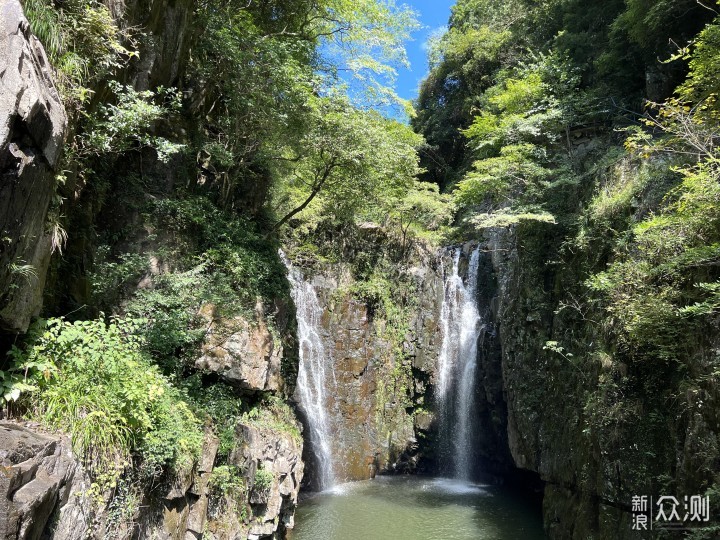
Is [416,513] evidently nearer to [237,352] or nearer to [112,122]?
[237,352]

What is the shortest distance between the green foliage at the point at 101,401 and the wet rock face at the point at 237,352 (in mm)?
2130

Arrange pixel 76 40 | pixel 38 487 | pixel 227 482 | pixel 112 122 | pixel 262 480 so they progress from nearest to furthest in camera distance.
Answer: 1. pixel 38 487
2. pixel 76 40
3. pixel 112 122
4. pixel 227 482
5. pixel 262 480

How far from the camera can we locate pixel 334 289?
16.3m

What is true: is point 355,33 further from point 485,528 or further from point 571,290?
point 485,528

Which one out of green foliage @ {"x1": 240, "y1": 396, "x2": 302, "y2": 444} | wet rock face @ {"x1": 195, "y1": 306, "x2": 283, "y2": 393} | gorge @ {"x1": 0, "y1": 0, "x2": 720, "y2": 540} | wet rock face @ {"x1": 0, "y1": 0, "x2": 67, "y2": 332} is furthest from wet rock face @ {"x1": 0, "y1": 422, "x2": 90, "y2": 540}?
green foliage @ {"x1": 240, "y1": 396, "x2": 302, "y2": 444}

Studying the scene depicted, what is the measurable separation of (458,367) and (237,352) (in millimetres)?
9952

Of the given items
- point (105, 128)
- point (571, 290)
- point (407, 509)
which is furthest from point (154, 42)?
point (407, 509)

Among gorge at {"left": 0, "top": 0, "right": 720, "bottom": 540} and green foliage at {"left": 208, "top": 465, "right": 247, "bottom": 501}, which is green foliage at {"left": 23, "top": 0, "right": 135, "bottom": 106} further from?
green foliage at {"left": 208, "top": 465, "right": 247, "bottom": 501}

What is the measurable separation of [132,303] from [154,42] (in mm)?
4332

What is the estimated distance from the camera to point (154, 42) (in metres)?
7.58

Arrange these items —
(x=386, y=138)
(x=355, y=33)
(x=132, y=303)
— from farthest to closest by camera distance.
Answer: (x=355, y=33), (x=386, y=138), (x=132, y=303)

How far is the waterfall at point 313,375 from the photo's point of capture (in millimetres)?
14203

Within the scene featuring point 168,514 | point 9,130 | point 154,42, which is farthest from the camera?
point 154,42

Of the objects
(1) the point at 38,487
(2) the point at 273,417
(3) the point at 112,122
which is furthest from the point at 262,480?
(3) the point at 112,122
